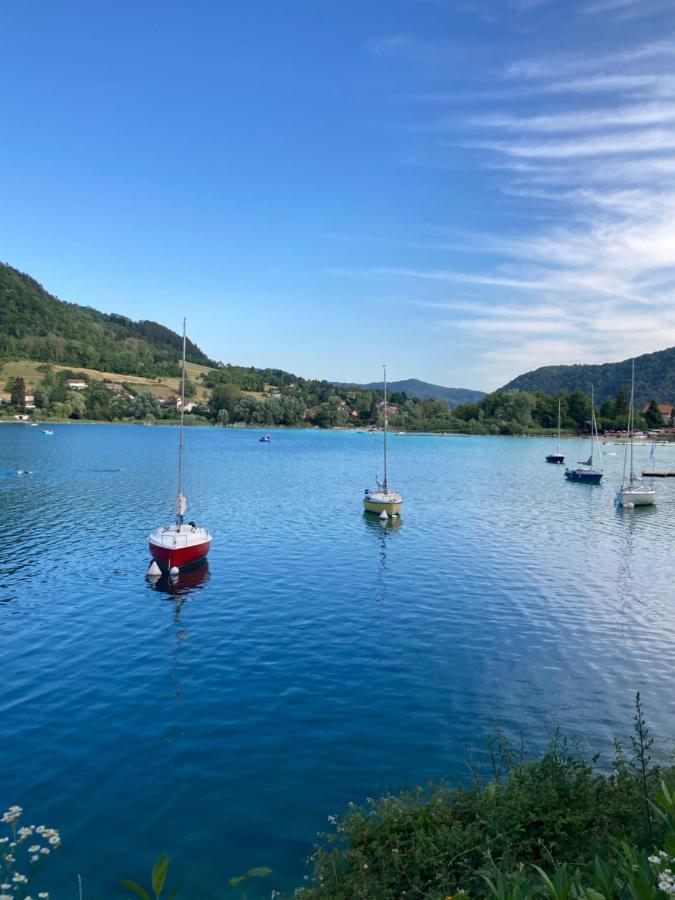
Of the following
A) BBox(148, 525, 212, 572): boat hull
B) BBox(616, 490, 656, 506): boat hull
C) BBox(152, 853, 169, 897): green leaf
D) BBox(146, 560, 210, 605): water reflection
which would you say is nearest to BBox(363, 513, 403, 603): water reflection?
BBox(146, 560, 210, 605): water reflection

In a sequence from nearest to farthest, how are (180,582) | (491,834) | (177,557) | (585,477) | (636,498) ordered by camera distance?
1. (491,834)
2. (180,582)
3. (177,557)
4. (636,498)
5. (585,477)

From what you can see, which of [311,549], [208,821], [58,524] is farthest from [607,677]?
[58,524]

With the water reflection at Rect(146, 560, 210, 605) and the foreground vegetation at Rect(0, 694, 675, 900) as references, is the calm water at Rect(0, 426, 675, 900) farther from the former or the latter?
the foreground vegetation at Rect(0, 694, 675, 900)

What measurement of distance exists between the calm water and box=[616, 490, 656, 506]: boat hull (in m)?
19.6

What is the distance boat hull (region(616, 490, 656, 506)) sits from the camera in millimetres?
68750

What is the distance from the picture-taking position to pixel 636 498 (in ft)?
227

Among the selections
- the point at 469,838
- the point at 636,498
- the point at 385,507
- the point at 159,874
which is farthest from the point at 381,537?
the point at 159,874

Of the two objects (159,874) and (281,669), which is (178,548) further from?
(159,874)

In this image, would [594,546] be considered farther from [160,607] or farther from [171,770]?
[171,770]

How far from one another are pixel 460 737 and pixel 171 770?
325 inches

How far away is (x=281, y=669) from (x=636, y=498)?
60133 millimetres

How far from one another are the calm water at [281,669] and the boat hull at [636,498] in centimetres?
1959

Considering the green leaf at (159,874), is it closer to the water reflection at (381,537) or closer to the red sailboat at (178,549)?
the water reflection at (381,537)

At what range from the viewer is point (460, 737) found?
17.4m
